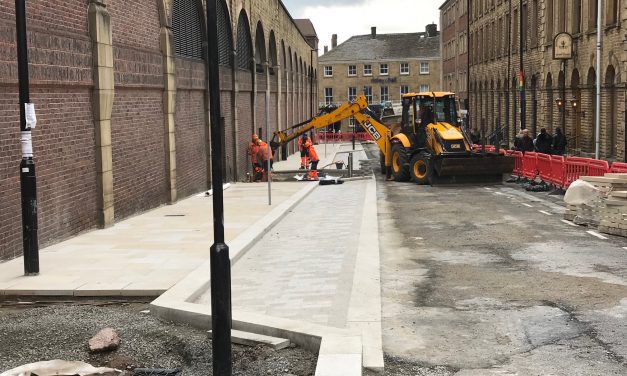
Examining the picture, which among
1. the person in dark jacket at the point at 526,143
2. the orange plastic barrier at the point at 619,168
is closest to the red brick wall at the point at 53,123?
the orange plastic barrier at the point at 619,168

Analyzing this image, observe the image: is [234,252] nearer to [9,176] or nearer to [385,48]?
[9,176]

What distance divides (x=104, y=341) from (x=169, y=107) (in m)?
13.4

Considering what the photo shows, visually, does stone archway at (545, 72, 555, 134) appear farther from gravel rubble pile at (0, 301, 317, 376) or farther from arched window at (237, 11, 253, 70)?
gravel rubble pile at (0, 301, 317, 376)

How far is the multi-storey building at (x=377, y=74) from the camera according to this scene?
338ft

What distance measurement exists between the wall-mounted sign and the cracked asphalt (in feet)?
56.7

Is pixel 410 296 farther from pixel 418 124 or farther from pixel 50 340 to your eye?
pixel 418 124

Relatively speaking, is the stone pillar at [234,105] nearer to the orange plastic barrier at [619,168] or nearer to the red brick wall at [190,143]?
the red brick wall at [190,143]

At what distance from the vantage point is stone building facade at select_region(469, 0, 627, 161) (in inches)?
1154

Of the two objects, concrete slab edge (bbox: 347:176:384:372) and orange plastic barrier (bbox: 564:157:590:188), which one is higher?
orange plastic barrier (bbox: 564:157:590:188)

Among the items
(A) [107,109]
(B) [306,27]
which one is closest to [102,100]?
(A) [107,109]

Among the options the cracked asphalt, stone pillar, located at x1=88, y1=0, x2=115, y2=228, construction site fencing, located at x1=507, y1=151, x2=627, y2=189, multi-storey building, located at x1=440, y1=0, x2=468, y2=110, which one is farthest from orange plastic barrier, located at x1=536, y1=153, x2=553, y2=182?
multi-storey building, located at x1=440, y1=0, x2=468, y2=110

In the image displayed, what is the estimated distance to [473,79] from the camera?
6469 cm

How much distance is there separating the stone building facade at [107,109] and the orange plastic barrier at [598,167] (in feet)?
28.8

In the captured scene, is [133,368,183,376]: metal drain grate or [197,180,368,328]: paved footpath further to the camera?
[197,180,368,328]: paved footpath
